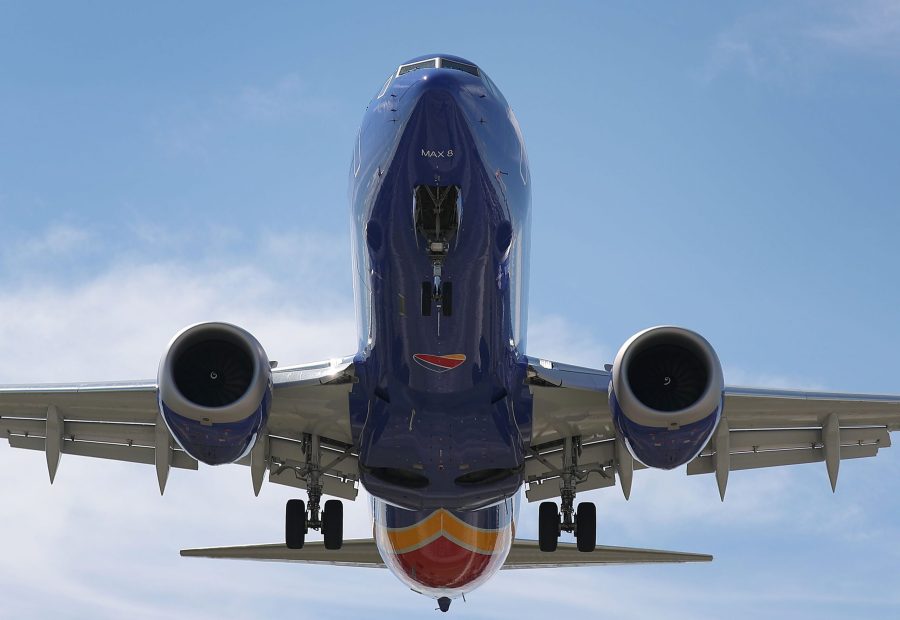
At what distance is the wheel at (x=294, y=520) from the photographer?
739 inches

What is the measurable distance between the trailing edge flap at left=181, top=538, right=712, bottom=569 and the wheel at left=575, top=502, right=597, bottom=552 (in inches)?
53.5

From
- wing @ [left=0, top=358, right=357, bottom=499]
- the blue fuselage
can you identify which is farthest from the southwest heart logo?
wing @ [left=0, top=358, right=357, bottom=499]

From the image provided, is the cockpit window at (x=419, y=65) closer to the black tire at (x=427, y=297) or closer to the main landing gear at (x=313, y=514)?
the black tire at (x=427, y=297)

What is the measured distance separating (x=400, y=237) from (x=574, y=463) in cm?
588

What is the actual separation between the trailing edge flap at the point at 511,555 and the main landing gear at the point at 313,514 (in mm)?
761

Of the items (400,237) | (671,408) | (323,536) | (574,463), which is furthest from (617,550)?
(400,237)

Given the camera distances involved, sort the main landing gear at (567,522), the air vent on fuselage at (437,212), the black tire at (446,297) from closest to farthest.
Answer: the air vent on fuselage at (437,212)
the black tire at (446,297)
the main landing gear at (567,522)

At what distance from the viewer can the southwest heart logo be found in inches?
580

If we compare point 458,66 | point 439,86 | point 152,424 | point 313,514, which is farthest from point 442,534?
point 439,86

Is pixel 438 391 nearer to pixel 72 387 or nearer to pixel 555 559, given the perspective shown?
pixel 72 387

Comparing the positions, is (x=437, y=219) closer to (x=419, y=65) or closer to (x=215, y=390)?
(x=419, y=65)

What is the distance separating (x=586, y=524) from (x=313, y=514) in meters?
4.27

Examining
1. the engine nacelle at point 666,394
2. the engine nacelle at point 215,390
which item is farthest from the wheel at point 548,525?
the engine nacelle at point 215,390

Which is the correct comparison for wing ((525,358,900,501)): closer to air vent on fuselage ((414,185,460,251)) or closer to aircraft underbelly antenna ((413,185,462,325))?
aircraft underbelly antenna ((413,185,462,325))
